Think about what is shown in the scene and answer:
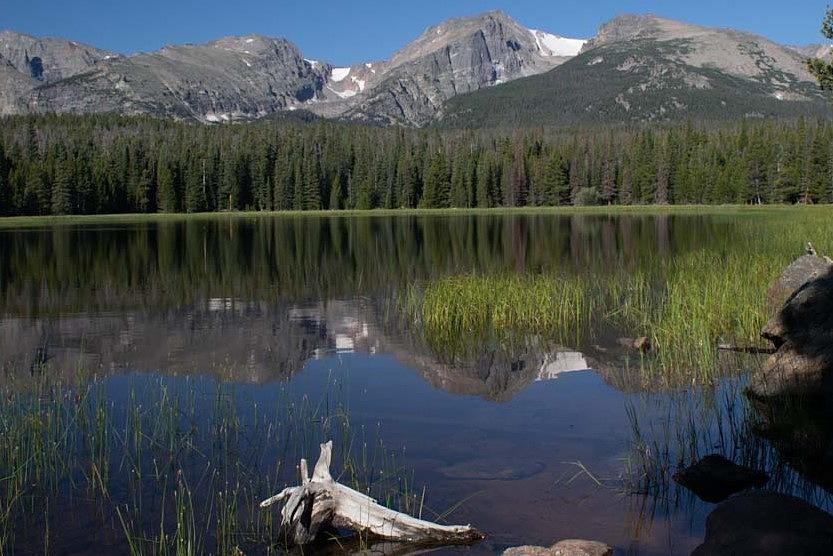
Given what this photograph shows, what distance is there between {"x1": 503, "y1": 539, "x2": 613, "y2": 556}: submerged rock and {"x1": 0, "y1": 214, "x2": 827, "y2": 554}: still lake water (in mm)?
634

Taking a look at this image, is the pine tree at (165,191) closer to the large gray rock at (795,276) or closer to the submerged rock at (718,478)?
the large gray rock at (795,276)

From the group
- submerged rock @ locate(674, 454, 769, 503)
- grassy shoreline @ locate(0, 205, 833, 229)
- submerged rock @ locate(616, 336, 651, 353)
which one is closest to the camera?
submerged rock @ locate(674, 454, 769, 503)

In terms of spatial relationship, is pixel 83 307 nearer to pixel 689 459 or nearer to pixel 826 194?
pixel 689 459

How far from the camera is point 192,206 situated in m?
127

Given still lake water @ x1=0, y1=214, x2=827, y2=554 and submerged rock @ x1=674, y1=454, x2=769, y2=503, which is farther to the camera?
submerged rock @ x1=674, y1=454, x2=769, y2=503

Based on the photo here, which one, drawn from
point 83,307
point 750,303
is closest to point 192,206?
point 83,307

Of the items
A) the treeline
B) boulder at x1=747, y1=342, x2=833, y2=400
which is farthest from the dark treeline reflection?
the treeline

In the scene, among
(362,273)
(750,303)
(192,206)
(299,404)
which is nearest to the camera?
(299,404)

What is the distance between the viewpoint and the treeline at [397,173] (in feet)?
363

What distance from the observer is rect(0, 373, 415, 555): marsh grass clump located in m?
7.94

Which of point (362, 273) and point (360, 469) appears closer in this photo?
point (360, 469)

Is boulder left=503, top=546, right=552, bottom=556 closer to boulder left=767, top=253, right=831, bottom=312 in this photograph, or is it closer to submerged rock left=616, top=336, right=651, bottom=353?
submerged rock left=616, top=336, right=651, bottom=353

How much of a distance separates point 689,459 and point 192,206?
12456 cm

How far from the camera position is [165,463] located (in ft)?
32.2
